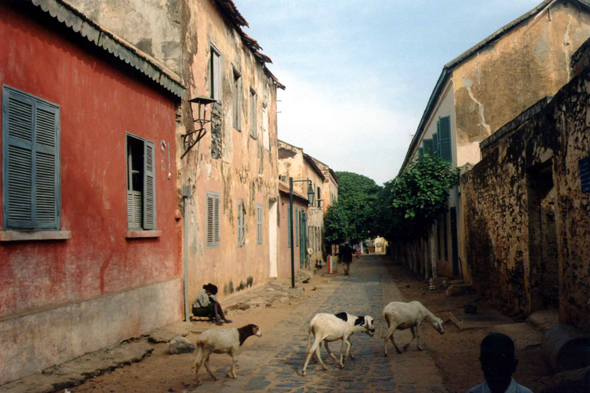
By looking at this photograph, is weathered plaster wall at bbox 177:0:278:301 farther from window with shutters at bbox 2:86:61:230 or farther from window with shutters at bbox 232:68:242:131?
window with shutters at bbox 2:86:61:230

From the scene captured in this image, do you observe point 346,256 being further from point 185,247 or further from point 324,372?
point 324,372

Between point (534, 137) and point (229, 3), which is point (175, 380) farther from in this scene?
point (229, 3)

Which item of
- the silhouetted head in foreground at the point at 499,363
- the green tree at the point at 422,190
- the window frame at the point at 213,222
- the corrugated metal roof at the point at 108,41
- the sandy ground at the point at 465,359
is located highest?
the corrugated metal roof at the point at 108,41

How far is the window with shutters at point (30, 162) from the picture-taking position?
619cm

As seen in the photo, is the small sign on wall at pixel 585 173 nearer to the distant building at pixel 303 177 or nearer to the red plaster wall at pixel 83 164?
the red plaster wall at pixel 83 164

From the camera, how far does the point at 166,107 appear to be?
10.9m

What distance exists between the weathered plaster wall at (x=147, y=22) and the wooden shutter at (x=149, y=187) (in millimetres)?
2305

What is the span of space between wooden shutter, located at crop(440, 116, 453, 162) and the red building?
11.4 meters

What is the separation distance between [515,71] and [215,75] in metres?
9.97

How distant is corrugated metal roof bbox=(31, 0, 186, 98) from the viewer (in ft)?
22.6

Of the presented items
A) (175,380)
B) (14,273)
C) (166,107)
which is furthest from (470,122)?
(14,273)

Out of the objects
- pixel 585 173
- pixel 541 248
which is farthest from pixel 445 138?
pixel 585 173

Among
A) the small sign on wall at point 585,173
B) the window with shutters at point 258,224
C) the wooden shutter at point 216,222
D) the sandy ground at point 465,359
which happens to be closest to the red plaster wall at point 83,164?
the wooden shutter at point 216,222

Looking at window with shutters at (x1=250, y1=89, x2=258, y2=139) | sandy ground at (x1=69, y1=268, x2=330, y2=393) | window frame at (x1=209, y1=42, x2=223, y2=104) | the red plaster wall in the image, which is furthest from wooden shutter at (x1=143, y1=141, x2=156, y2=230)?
window with shutters at (x1=250, y1=89, x2=258, y2=139)
